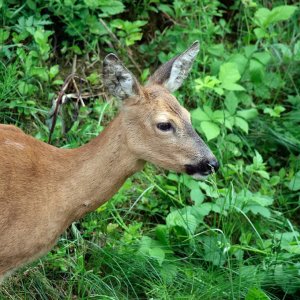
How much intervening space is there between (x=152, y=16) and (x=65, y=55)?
3.44 ft

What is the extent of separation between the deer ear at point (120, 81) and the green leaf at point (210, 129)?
125cm

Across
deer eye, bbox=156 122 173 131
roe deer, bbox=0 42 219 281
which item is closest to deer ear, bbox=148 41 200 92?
roe deer, bbox=0 42 219 281

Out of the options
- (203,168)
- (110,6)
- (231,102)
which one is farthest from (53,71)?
(203,168)

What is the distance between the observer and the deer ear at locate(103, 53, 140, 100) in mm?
5492

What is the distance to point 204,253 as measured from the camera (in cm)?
637

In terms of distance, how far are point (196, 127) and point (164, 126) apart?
1817 mm

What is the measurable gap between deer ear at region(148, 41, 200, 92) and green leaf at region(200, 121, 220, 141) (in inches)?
31.5

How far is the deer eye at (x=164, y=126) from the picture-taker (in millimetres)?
5434

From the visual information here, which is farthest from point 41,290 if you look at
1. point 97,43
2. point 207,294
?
point 97,43

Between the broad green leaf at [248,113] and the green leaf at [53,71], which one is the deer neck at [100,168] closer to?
the green leaf at [53,71]

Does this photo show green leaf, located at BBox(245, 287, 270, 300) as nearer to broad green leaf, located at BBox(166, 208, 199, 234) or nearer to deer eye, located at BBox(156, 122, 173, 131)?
broad green leaf, located at BBox(166, 208, 199, 234)

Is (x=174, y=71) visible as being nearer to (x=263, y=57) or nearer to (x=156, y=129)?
(x=156, y=129)

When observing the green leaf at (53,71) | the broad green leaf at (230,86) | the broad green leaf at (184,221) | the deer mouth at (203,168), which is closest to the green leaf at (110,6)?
the green leaf at (53,71)

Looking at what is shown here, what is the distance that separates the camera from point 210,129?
6.81 m
